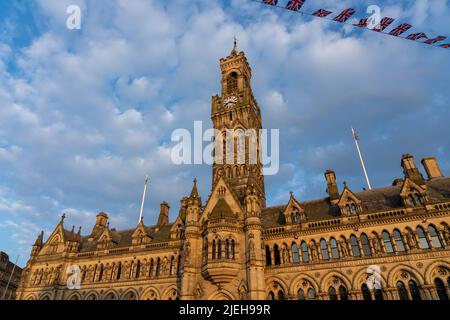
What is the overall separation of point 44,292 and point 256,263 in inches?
1239

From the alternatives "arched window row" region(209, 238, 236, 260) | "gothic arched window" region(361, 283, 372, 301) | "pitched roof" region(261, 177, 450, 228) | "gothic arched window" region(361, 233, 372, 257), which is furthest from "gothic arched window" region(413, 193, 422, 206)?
"arched window row" region(209, 238, 236, 260)

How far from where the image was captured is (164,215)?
46.6m

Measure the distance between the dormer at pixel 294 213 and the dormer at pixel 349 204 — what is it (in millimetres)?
4290

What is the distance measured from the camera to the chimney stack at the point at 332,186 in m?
35.4

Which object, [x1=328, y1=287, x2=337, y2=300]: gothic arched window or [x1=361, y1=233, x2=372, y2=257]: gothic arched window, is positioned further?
[x1=361, y1=233, x2=372, y2=257]: gothic arched window

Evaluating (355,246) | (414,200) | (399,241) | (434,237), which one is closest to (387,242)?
(399,241)

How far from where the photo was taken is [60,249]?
142 ft

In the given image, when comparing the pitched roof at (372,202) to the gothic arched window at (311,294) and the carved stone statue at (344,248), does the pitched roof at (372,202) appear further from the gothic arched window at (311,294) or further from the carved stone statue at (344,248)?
the gothic arched window at (311,294)

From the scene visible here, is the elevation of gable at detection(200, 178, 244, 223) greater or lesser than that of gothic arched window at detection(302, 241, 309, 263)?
greater

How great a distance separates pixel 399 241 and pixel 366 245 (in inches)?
120

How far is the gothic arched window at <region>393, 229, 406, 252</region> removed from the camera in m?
27.9

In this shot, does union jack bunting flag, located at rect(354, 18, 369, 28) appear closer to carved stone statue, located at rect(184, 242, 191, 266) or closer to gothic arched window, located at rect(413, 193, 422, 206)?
gothic arched window, located at rect(413, 193, 422, 206)

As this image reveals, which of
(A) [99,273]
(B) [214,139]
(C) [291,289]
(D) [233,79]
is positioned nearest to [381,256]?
(C) [291,289]

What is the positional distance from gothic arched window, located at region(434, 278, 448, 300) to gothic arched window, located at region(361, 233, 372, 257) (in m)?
5.68
